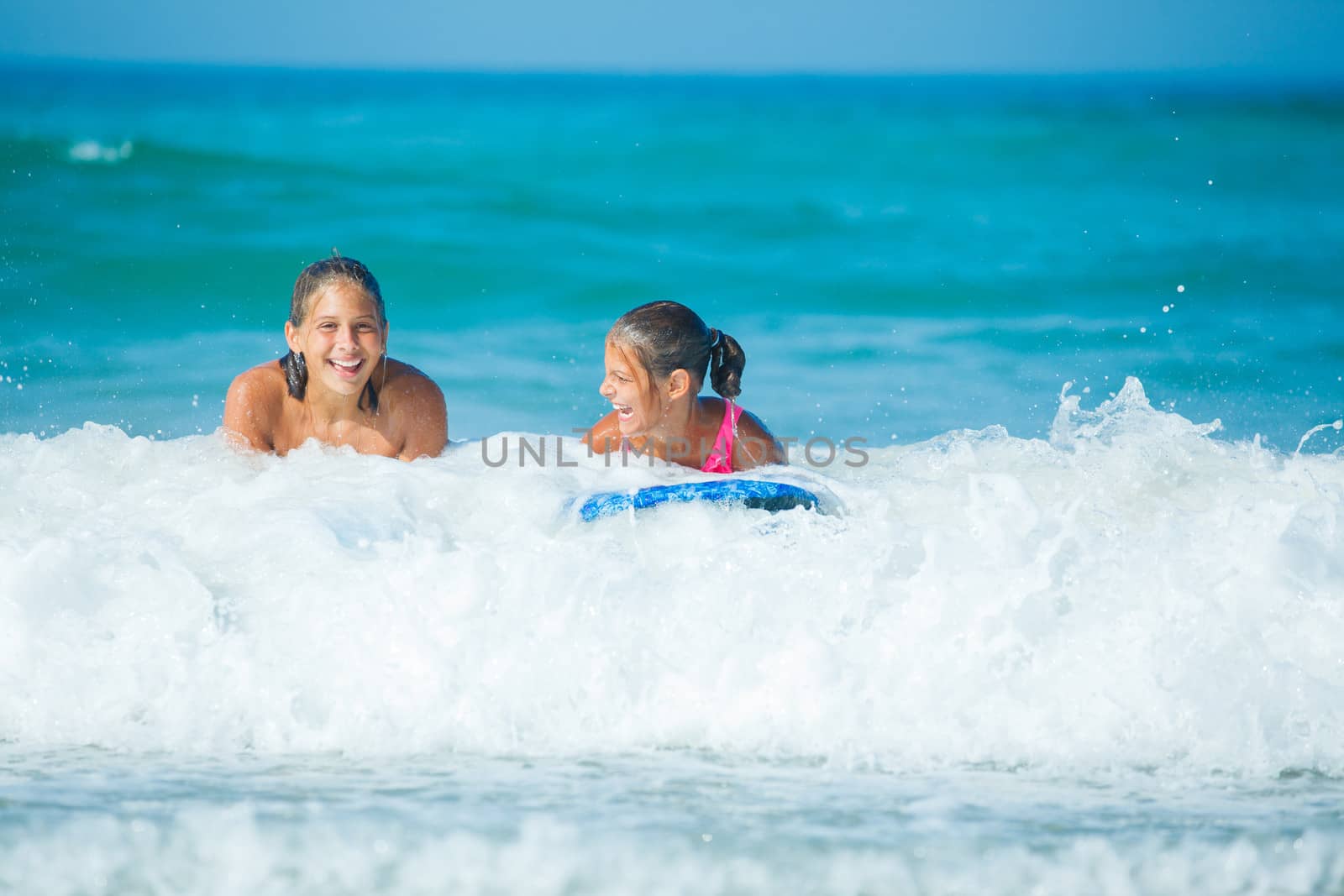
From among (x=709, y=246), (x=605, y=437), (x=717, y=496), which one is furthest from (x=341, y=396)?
(x=709, y=246)

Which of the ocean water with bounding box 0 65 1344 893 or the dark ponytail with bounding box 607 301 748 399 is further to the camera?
the dark ponytail with bounding box 607 301 748 399

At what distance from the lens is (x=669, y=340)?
4074 mm

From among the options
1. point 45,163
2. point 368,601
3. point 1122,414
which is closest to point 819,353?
point 1122,414

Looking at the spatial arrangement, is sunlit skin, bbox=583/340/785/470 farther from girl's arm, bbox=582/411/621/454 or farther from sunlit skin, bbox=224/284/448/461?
sunlit skin, bbox=224/284/448/461

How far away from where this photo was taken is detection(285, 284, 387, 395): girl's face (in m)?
4.20

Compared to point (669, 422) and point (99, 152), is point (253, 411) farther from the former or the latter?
point (99, 152)

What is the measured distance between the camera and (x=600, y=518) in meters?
3.56

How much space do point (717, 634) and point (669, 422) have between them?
1280mm

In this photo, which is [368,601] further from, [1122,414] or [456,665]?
[1122,414]

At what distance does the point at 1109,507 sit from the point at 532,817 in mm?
2179

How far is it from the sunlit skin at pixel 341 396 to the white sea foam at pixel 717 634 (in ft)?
2.44

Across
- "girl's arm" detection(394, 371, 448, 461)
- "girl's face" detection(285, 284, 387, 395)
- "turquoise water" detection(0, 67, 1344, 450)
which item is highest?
"turquoise water" detection(0, 67, 1344, 450)

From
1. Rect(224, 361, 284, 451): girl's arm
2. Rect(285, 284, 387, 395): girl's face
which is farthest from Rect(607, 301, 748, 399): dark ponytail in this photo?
Rect(224, 361, 284, 451): girl's arm

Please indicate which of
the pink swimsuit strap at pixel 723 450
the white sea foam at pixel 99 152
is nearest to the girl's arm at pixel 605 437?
the pink swimsuit strap at pixel 723 450
